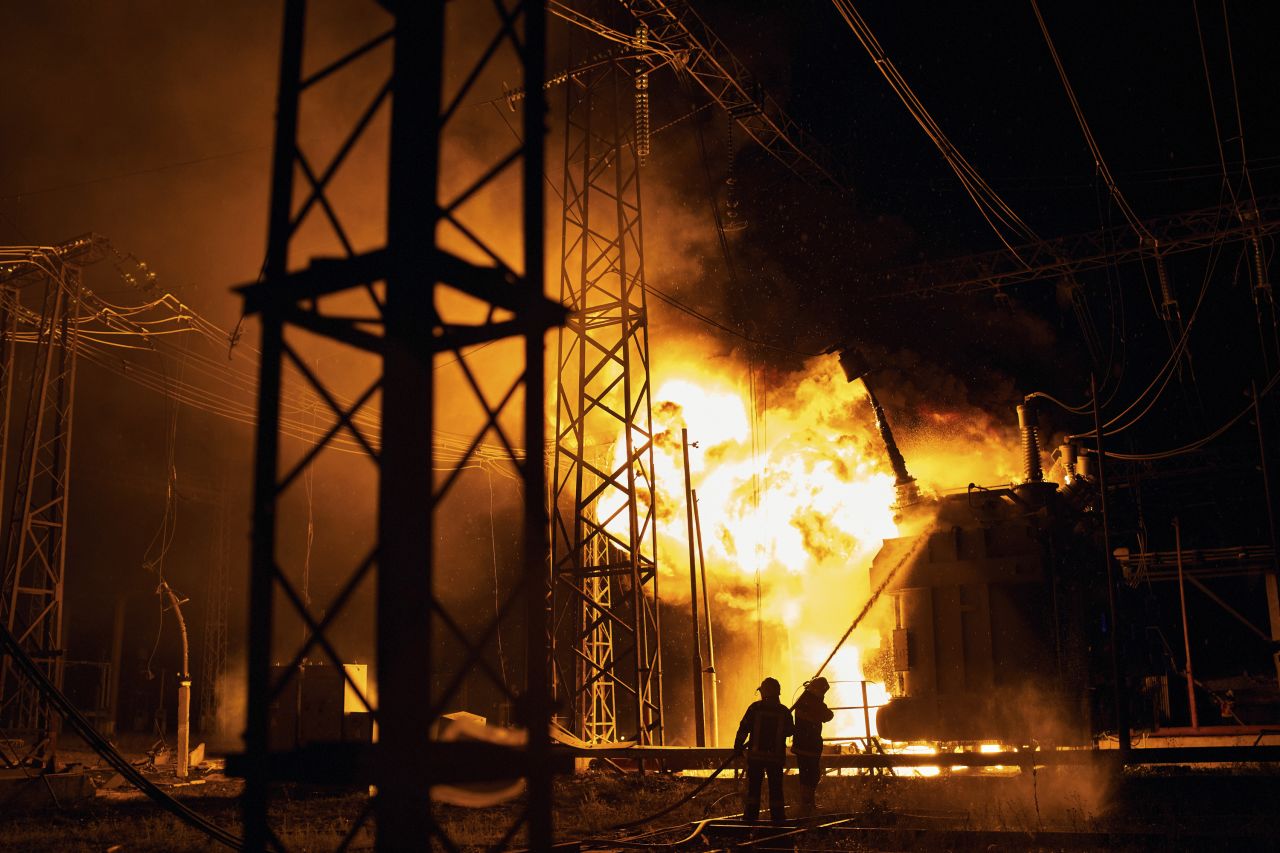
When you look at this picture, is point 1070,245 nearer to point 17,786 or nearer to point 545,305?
point 545,305

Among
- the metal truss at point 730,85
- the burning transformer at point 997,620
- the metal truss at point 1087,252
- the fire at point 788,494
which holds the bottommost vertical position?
the burning transformer at point 997,620

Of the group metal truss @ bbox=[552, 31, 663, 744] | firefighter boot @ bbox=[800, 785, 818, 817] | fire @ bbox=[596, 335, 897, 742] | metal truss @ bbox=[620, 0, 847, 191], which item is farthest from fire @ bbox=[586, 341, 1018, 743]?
firefighter boot @ bbox=[800, 785, 818, 817]

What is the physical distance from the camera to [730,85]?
24.6 m

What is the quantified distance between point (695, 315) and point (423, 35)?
2529cm

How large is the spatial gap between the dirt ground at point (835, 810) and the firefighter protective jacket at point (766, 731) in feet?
4.48

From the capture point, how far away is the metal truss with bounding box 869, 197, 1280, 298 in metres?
23.0

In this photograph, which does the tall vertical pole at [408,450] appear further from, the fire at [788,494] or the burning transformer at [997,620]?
the fire at [788,494]

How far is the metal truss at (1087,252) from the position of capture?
23047 millimetres

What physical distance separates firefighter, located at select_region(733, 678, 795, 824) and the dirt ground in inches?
47.5

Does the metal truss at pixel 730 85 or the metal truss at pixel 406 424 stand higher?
the metal truss at pixel 730 85

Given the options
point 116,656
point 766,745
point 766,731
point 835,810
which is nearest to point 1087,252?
point 835,810

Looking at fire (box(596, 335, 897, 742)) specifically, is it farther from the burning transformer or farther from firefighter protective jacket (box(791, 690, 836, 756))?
firefighter protective jacket (box(791, 690, 836, 756))

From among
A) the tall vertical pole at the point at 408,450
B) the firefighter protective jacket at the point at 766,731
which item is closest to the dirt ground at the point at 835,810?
the firefighter protective jacket at the point at 766,731

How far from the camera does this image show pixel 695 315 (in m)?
32.0
